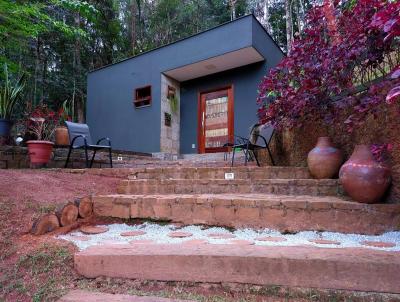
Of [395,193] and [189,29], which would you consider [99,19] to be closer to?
[189,29]

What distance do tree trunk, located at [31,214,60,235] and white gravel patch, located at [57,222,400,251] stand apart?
0.12 m

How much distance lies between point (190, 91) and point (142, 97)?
1277mm

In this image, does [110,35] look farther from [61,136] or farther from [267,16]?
[61,136]

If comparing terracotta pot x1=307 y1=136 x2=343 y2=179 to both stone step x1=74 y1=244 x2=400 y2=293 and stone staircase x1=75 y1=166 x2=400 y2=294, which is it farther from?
stone step x1=74 y1=244 x2=400 y2=293

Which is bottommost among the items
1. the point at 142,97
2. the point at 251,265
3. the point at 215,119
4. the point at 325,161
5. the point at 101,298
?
the point at 101,298

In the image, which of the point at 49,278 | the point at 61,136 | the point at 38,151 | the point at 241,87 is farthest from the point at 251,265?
the point at 241,87

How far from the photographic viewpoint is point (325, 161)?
260cm

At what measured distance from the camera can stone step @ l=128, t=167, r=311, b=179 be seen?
2961 millimetres

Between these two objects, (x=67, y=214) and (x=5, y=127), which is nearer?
(x=67, y=214)

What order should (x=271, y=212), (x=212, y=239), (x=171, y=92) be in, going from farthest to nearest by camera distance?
(x=171, y=92) → (x=271, y=212) → (x=212, y=239)

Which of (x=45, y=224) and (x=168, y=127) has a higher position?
(x=168, y=127)

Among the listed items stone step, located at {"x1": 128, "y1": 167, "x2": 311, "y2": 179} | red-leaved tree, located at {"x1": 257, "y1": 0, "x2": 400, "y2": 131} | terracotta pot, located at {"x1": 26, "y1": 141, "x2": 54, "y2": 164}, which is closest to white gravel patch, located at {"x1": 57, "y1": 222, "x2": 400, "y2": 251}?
red-leaved tree, located at {"x1": 257, "y1": 0, "x2": 400, "y2": 131}

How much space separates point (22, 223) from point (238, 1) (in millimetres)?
13175

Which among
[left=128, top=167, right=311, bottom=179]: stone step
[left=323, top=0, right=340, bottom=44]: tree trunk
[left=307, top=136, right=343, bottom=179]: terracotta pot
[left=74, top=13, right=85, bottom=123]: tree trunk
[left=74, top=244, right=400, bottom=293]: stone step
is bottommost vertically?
[left=74, top=244, right=400, bottom=293]: stone step
